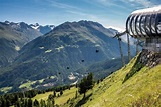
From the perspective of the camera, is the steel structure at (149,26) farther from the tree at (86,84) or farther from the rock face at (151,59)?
the tree at (86,84)

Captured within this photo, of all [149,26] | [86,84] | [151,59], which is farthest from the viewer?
[86,84]

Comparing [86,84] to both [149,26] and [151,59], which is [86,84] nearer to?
[151,59]

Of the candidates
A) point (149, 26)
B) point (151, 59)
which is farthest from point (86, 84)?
point (149, 26)

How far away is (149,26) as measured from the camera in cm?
5600

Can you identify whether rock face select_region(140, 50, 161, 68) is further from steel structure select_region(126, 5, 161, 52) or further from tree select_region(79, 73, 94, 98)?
tree select_region(79, 73, 94, 98)

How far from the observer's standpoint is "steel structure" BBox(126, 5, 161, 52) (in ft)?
180

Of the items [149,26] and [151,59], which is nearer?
[149,26]

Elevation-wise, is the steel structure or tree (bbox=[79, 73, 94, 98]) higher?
the steel structure

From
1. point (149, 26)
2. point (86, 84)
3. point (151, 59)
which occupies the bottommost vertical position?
point (86, 84)

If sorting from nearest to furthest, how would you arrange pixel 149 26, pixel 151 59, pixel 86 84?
pixel 149 26, pixel 151 59, pixel 86 84

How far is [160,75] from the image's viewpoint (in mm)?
44812

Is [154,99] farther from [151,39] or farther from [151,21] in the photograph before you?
[151,39]

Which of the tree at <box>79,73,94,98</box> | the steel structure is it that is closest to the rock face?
the steel structure

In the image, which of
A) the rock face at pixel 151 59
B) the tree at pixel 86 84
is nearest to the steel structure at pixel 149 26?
the rock face at pixel 151 59
